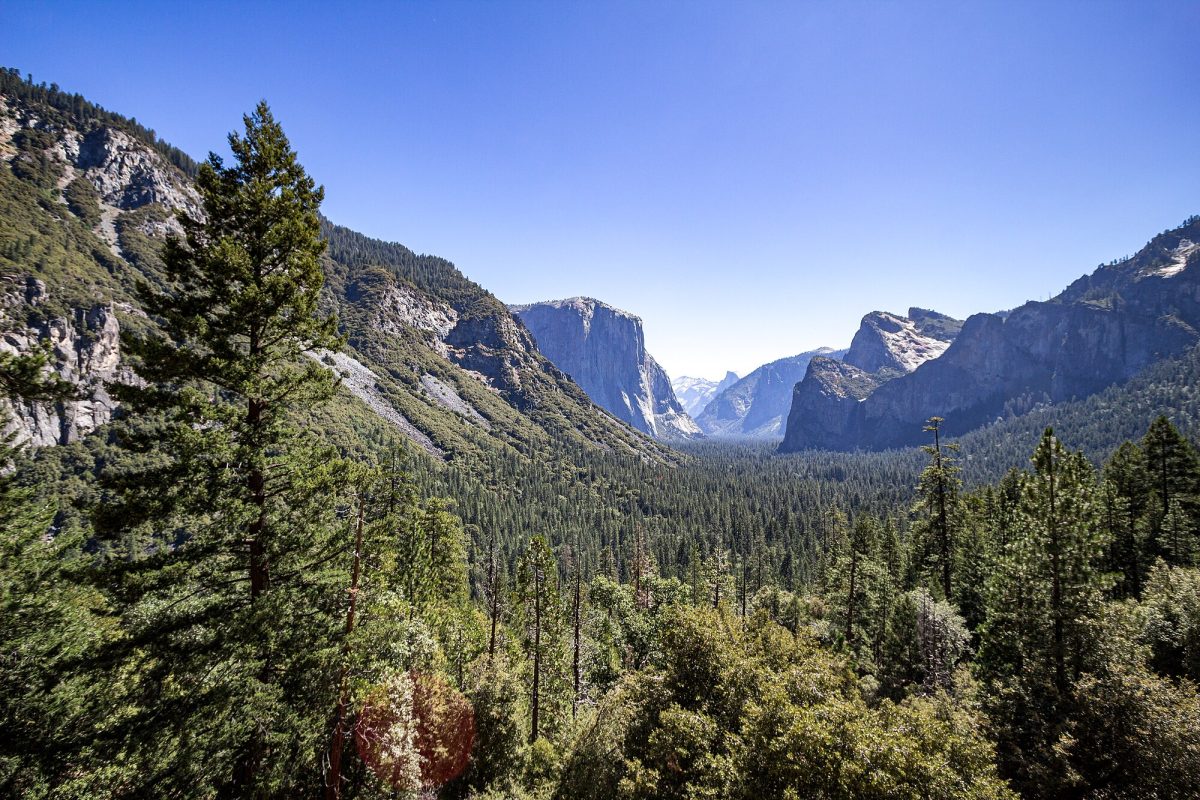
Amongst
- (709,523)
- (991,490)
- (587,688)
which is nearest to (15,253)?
(587,688)

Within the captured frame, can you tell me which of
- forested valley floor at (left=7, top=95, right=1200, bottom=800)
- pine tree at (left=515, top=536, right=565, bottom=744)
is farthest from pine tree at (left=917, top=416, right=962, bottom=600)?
pine tree at (left=515, top=536, right=565, bottom=744)

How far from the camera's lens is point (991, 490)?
53.1m

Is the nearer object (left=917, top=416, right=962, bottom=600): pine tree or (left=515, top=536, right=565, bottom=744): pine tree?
(left=515, top=536, right=565, bottom=744): pine tree

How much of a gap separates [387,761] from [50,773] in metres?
8.33

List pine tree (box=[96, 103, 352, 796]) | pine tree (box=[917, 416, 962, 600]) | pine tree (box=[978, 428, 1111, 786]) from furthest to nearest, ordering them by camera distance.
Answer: pine tree (box=[917, 416, 962, 600]) < pine tree (box=[978, 428, 1111, 786]) < pine tree (box=[96, 103, 352, 796])

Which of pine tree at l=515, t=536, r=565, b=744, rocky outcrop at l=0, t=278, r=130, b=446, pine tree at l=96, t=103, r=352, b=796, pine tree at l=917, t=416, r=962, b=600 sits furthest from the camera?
rocky outcrop at l=0, t=278, r=130, b=446

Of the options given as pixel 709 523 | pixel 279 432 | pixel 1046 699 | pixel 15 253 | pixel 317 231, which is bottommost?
pixel 709 523

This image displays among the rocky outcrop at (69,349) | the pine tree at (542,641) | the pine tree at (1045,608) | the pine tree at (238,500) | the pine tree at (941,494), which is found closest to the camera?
the pine tree at (238,500)

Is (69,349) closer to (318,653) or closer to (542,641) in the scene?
(542,641)

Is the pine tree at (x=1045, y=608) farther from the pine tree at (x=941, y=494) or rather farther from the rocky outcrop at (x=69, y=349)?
the rocky outcrop at (x=69, y=349)

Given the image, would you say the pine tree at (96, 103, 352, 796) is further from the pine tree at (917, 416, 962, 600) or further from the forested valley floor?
the pine tree at (917, 416, 962, 600)

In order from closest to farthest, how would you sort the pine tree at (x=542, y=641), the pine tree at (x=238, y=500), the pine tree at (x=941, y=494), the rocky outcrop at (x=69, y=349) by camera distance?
1. the pine tree at (x=238, y=500)
2. the pine tree at (x=542, y=641)
3. the pine tree at (x=941, y=494)
4. the rocky outcrop at (x=69, y=349)

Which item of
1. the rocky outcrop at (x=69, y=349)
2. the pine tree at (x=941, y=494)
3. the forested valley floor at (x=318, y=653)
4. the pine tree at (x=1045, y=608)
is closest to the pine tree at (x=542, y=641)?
the forested valley floor at (x=318, y=653)

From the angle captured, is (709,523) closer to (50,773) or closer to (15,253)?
(50,773)
